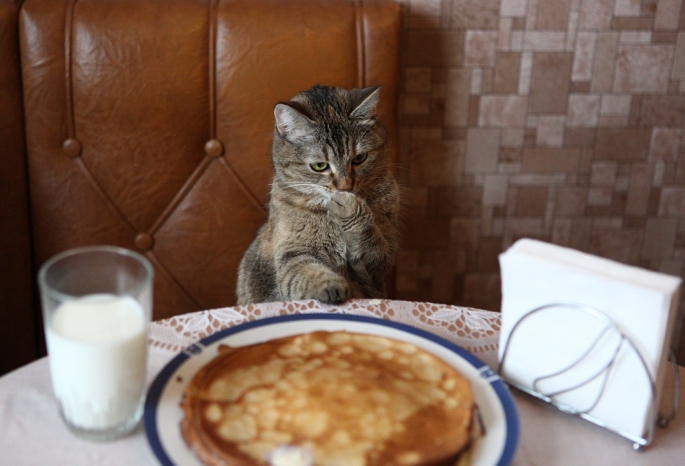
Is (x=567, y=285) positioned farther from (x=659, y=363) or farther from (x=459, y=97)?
(x=459, y=97)

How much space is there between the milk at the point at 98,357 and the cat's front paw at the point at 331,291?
1.17 ft

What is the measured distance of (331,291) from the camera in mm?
1002

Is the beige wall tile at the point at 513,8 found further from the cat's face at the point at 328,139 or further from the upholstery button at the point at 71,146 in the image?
the upholstery button at the point at 71,146

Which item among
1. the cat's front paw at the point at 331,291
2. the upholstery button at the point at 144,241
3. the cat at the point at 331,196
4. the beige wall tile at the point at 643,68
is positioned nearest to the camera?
the cat's front paw at the point at 331,291

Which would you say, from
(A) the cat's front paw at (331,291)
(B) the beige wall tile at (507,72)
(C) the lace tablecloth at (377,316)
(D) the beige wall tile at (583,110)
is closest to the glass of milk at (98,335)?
(C) the lace tablecloth at (377,316)

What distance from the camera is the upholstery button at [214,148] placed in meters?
1.57

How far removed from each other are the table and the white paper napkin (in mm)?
24

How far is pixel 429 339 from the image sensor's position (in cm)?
82

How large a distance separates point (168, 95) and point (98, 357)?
3.23 ft

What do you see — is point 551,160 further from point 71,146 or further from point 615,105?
point 71,146

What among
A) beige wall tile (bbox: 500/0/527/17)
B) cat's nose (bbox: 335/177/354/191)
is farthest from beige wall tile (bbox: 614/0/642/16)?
cat's nose (bbox: 335/177/354/191)

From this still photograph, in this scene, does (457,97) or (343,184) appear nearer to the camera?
(343,184)

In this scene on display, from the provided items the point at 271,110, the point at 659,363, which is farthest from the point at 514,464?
the point at 271,110

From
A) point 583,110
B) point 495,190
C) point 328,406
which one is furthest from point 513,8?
point 328,406
